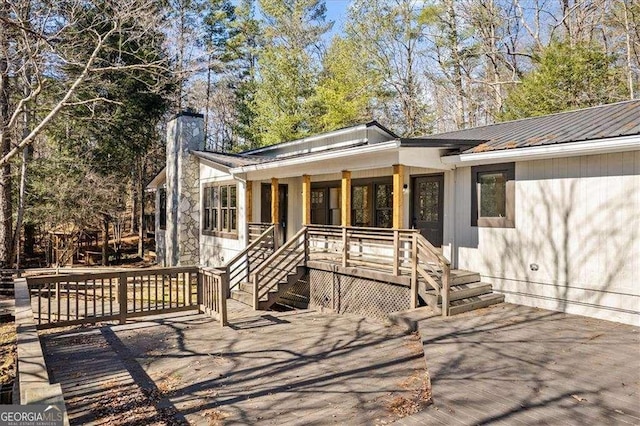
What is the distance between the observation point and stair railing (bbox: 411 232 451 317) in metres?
6.95

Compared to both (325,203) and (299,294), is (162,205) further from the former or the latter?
(299,294)

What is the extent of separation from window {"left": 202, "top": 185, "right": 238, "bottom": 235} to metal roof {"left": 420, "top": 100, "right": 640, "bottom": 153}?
723 cm

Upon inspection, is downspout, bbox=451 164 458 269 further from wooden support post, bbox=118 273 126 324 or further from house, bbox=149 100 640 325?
wooden support post, bbox=118 273 126 324

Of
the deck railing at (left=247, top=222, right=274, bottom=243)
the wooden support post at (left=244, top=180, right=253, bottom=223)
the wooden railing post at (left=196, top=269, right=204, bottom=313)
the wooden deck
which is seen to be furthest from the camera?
the wooden support post at (left=244, top=180, right=253, bottom=223)

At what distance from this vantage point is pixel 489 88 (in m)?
22.0

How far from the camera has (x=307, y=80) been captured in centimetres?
2225

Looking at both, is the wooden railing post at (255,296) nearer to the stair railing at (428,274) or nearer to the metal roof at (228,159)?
the stair railing at (428,274)

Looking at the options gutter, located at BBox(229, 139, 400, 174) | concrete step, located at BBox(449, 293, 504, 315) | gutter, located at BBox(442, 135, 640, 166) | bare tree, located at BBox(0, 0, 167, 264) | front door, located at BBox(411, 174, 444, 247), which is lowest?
concrete step, located at BBox(449, 293, 504, 315)

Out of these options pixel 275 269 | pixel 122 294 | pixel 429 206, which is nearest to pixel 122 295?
pixel 122 294

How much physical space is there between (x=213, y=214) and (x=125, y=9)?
6.64 m

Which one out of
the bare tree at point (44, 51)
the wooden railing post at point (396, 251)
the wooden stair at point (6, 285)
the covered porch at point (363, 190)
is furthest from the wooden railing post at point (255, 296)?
the wooden stair at point (6, 285)

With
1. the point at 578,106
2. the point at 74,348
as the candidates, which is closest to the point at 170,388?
the point at 74,348

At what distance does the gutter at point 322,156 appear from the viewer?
7.66 m

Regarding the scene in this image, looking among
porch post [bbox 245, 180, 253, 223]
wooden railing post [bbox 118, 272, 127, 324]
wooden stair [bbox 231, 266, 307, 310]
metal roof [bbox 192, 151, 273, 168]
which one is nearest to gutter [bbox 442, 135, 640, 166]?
wooden stair [bbox 231, 266, 307, 310]
